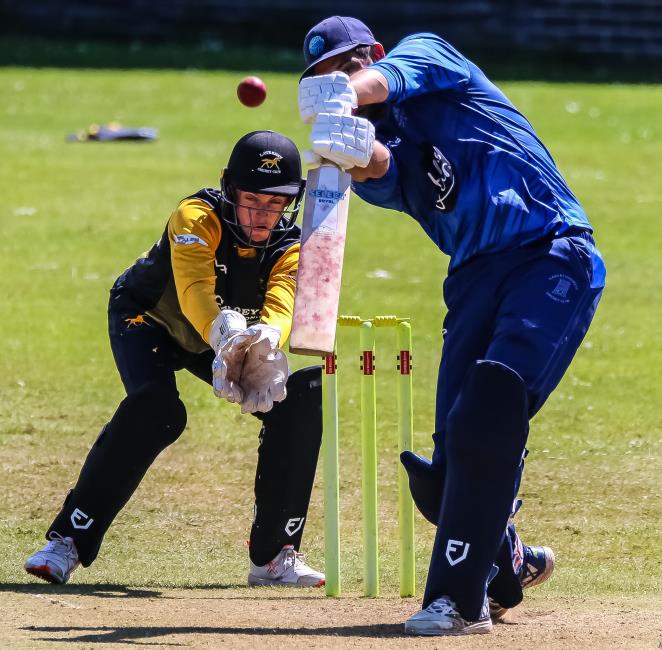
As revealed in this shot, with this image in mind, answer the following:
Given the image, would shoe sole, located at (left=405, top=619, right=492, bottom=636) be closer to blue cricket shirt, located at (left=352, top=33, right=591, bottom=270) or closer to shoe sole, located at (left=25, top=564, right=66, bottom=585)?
blue cricket shirt, located at (left=352, top=33, right=591, bottom=270)

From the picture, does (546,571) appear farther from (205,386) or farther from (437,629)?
(205,386)

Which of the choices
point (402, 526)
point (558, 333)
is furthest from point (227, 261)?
point (558, 333)

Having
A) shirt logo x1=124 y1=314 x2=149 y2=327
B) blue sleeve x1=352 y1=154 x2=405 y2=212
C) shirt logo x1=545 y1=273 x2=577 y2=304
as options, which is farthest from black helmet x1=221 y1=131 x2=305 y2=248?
shirt logo x1=545 y1=273 x2=577 y2=304

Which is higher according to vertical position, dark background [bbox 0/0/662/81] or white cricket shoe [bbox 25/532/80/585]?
dark background [bbox 0/0/662/81]

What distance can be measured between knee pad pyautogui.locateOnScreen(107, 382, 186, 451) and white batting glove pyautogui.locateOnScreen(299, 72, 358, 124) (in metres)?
1.78

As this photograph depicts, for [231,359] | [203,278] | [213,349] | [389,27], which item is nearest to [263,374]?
[231,359]

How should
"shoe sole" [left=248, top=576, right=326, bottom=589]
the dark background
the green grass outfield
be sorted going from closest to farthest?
"shoe sole" [left=248, top=576, right=326, bottom=589] < the green grass outfield < the dark background

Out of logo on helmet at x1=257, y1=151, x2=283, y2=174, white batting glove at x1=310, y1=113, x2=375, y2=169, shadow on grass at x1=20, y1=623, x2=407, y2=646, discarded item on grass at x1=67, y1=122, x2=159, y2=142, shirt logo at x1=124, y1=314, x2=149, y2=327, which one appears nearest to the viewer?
white batting glove at x1=310, y1=113, x2=375, y2=169

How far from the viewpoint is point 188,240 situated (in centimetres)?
577

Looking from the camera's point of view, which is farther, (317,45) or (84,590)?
(84,590)

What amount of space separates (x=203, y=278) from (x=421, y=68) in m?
1.47

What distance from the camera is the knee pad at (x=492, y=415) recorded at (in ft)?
14.9

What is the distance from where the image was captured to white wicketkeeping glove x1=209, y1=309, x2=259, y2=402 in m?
5.15

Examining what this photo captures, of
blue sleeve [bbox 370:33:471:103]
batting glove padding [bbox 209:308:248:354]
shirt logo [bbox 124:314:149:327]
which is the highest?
blue sleeve [bbox 370:33:471:103]
